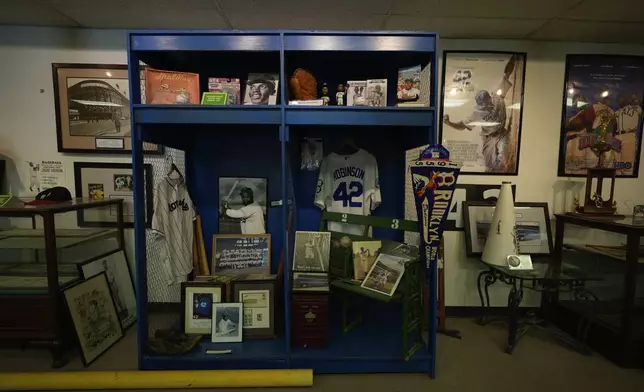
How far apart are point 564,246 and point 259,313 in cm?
272

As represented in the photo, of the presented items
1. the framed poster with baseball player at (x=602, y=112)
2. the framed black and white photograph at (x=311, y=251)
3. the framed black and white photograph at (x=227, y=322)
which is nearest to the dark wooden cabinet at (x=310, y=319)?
the framed black and white photograph at (x=311, y=251)

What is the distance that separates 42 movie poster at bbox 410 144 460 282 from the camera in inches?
70.9

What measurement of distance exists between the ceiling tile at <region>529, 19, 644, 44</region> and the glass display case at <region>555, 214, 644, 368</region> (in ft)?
5.05

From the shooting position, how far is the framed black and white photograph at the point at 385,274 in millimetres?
Result: 2086

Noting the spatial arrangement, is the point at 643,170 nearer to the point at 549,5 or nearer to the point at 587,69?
the point at 587,69

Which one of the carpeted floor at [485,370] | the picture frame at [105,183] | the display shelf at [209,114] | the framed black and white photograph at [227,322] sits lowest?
the carpeted floor at [485,370]

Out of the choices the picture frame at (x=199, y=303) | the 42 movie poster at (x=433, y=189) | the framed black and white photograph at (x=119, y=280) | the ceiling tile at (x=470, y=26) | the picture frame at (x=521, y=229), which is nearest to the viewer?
the 42 movie poster at (x=433, y=189)

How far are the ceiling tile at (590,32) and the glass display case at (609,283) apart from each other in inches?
60.5

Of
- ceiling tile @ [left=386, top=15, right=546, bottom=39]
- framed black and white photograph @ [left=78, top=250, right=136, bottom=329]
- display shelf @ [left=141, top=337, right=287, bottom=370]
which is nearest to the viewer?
display shelf @ [left=141, top=337, right=287, bottom=370]

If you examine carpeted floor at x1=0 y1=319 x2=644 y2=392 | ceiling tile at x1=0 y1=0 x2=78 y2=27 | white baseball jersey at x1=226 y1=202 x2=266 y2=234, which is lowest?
carpeted floor at x1=0 y1=319 x2=644 y2=392

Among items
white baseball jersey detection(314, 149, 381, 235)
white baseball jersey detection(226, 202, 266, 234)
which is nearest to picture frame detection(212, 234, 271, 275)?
white baseball jersey detection(226, 202, 266, 234)

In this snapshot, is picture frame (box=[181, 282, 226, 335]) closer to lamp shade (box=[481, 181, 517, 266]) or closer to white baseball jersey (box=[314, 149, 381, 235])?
white baseball jersey (box=[314, 149, 381, 235])

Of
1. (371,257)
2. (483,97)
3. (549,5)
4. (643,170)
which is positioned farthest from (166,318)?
A: (643,170)

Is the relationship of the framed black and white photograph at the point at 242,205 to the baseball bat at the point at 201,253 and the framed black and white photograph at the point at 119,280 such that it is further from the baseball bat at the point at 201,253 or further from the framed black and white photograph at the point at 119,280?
the framed black and white photograph at the point at 119,280
